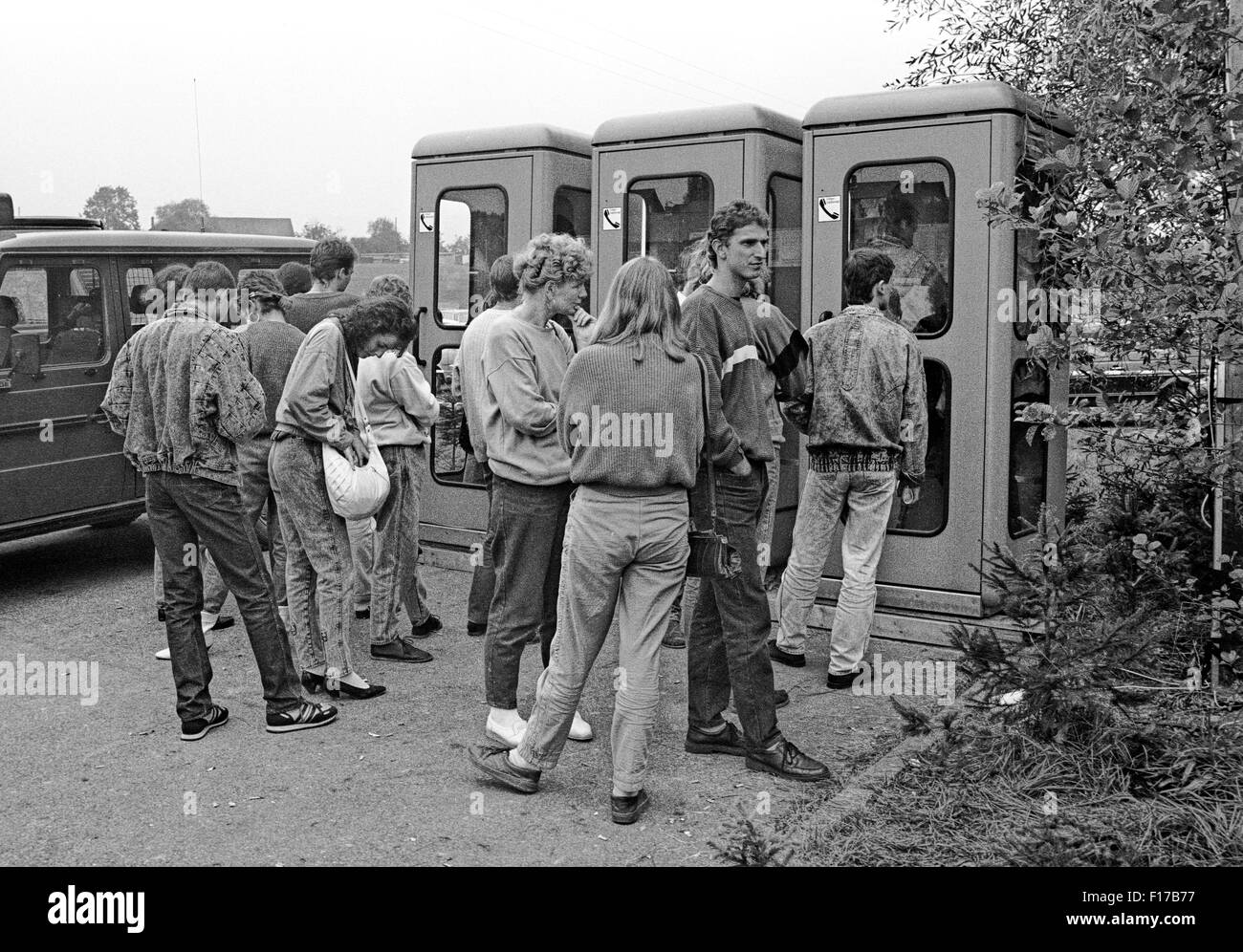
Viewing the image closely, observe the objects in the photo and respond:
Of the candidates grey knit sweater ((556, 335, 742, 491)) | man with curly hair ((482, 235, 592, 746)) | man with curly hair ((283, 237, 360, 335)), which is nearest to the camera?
grey knit sweater ((556, 335, 742, 491))

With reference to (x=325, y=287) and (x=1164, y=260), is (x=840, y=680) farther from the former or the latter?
(x=325, y=287)

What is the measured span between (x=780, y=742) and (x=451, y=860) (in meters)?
1.40

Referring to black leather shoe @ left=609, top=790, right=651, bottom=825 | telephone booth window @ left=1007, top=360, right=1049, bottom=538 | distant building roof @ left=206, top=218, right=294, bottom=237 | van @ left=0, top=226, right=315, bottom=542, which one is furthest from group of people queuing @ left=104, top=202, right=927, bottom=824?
distant building roof @ left=206, top=218, right=294, bottom=237

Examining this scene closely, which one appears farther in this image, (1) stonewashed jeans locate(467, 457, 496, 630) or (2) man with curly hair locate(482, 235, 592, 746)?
(1) stonewashed jeans locate(467, 457, 496, 630)

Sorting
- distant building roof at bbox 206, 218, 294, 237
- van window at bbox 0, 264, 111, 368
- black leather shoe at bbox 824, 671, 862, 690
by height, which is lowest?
black leather shoe at bbox 824, 671, 862, 690

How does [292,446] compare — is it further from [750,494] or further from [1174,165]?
[1174,165]

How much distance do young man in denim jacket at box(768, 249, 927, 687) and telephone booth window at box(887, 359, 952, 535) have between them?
0.68 metres

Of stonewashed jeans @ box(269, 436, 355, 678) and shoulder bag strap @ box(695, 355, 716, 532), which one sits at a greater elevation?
shoulder bag strap @ box(695, 355, 716, 532)

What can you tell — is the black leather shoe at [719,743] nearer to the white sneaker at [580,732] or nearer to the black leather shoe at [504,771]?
the white sneaker at [580,732]

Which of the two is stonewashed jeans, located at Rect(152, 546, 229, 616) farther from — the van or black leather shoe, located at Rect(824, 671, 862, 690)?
black leather shoe, located at Rect(824, 671, 862, 690)

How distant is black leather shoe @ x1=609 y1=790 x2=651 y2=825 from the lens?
4586mm

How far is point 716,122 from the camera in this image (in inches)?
289

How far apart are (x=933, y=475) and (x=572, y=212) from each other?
113 inches

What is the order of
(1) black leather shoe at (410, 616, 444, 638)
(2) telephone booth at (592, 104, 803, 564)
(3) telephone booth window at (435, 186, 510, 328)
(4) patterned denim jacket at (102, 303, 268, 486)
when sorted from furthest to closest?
(3) telephone booth window at (435, 186, 510, 328)
(2) telephone booth at (592, 104, 803, 564)
(1) black leather shoe at (410, 616, 444, 638)
(4) patterned denim jacket at (102, 303, 268, 486)
